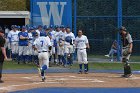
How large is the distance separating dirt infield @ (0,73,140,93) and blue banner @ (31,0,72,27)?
743 centimetres

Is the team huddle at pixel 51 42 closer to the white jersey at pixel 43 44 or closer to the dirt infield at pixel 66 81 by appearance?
the dirt infield at pixel 66 81

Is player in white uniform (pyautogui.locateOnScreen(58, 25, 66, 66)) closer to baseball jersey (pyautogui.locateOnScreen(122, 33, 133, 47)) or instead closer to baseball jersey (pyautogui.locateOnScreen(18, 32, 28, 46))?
baseball jersey (pyautogui.locateOnScreen(18, 32, 28, 46))

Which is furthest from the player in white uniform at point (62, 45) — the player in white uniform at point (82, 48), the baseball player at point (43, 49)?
the baseball player at point (43, 49)

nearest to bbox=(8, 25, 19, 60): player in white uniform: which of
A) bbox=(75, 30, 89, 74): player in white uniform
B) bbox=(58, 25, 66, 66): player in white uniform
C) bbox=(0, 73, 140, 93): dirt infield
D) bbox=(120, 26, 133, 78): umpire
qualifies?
bbox=(58, 25, 66, 66): player in white uniform

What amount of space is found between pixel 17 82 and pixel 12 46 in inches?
353

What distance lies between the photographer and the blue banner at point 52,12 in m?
27.0

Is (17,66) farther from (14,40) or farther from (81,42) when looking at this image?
(81,42)

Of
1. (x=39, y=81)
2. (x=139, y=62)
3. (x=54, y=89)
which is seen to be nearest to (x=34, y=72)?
(x=39, y=81)

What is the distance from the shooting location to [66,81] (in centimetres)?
1717

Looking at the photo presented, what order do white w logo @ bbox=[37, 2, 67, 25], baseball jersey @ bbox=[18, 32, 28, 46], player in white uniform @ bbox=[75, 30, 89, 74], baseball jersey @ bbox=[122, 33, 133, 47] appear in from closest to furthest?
baseball jersey @ bbox=[122, 33, 133, 47] → player in white uniform @ bbox=[75, 30, 89, 74] → baseball jersey @ bbox=[18, 32, 28, 46] → white w logo @ bbox=[37, 2, 67, 25]

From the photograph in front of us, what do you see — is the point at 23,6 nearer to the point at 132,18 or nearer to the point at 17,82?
the point at 132,18

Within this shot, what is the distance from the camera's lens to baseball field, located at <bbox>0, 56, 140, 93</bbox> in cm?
1474

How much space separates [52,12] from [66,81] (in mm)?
10495

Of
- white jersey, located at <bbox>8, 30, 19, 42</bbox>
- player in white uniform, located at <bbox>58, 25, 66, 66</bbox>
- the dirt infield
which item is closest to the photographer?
the dirt infield
